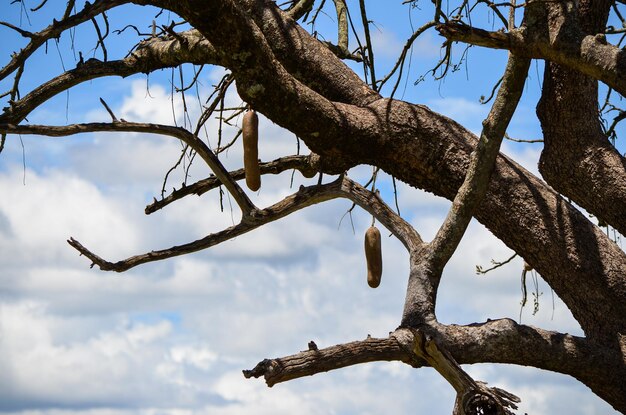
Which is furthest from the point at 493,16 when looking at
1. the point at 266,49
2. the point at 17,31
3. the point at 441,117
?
the point at 17,31

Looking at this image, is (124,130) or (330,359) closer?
(330,359)

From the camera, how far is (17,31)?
4988mm

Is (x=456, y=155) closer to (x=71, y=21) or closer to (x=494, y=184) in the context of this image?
(x=494, y=184)

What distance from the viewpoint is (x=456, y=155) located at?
4.66 m

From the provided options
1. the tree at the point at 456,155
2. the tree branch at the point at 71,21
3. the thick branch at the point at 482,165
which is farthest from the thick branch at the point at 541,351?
the tree branch at the point at 71,21

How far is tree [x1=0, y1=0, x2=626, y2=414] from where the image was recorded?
4000 millimetres

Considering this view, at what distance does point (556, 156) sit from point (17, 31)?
291 centimetres

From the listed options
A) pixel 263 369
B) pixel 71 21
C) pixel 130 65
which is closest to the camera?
pixel 263 369

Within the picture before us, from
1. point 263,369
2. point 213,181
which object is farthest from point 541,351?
point 213,181

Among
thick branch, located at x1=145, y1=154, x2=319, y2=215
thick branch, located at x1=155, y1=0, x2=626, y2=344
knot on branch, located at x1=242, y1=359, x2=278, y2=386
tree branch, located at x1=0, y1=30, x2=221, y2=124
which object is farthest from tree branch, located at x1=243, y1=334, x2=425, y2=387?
tree branch, located at x1=0, y1=30, x2=221, y2=124

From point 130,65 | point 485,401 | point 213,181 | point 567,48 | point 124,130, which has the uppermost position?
point 130,65

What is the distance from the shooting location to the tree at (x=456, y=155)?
13.1ft

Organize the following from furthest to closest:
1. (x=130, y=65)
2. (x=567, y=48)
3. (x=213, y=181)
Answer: (x=213, y=181) < (x=130, y=65) < (x=567, y=48)

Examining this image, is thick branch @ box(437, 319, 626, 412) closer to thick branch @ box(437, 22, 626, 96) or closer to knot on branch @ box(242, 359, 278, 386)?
knot on branch @ box(242, 359, 278, 386)
